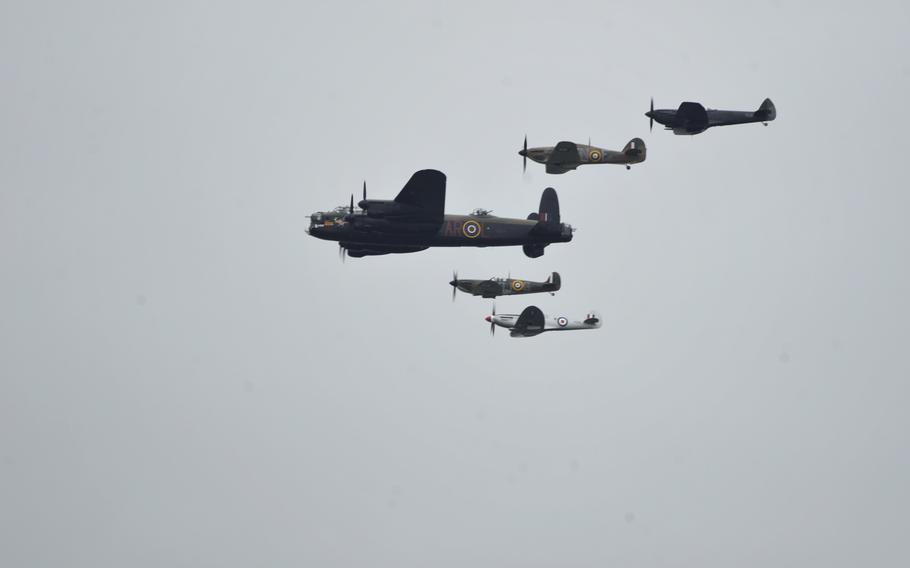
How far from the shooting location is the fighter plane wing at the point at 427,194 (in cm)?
7938

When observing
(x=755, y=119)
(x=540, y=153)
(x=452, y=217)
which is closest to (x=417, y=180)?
(x=452, y=217)

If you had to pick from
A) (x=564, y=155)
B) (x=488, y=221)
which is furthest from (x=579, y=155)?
(x=488, y=221)

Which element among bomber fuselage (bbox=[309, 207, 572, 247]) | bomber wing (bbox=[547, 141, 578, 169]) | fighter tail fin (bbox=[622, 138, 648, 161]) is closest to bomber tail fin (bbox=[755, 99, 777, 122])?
fighter tail fin (bbox=[622, 138, 648, 161])

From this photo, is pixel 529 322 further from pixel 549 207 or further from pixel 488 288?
pixel 549 207

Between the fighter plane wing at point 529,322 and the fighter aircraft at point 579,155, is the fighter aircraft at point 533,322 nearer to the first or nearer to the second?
the fighter plane wing at point 529,322

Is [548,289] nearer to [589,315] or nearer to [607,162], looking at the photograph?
[589,315]

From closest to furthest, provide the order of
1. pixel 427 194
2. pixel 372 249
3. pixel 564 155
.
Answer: pixel 427 194 < pixel 372 249 < pixel 564 155

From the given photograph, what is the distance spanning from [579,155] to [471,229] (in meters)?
9.81

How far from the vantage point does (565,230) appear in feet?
279

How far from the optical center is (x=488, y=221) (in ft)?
273

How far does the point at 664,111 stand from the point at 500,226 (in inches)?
575

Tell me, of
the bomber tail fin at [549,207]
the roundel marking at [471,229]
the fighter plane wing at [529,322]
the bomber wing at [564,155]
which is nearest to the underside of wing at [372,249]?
the roundel marking at [471,229]

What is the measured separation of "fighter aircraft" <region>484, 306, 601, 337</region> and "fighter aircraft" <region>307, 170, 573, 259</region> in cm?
613

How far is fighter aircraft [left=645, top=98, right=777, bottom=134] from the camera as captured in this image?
85.6 m
